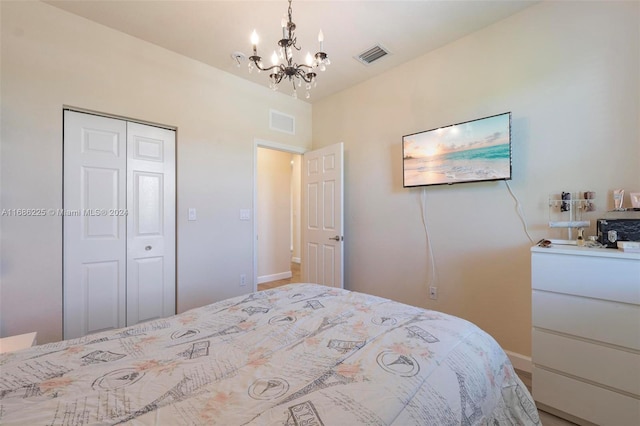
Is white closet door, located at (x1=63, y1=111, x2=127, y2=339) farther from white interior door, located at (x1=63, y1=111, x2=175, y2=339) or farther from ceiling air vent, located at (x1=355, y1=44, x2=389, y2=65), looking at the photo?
ceiling air vent, located at (x1=355, y1=44, x2=389, y2=65)

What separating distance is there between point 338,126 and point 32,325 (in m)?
3.54

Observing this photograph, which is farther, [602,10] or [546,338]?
[602,10]

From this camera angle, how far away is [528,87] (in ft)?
7.01

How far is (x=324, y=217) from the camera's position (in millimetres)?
3496

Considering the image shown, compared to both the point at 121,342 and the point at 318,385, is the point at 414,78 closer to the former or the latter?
the point at 318,385

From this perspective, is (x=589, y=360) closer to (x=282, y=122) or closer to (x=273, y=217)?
(x=282, y=122)

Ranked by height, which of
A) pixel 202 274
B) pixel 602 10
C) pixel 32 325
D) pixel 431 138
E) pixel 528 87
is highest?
pixel 602 10

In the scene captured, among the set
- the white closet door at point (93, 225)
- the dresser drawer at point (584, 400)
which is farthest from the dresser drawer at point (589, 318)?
the white closet door at point (93, 225)

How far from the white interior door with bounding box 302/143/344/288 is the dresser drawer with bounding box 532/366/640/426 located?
1907 mm

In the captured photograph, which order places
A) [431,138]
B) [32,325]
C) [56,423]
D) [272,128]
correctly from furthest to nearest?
[272,128] → [431,138] → [32,325] → [56,423]

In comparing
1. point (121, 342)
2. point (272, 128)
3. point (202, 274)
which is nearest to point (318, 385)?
point (121, 342)

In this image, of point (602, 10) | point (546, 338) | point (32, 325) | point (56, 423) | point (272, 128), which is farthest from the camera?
point (272, 128)

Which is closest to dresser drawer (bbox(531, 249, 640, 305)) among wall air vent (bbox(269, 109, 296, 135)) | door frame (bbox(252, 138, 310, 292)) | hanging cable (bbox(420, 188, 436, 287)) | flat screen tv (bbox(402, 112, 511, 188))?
flat screen tv (bbox(402, 112, 511, 188))

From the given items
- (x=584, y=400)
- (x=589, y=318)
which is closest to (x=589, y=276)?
(x=589, y=318)
